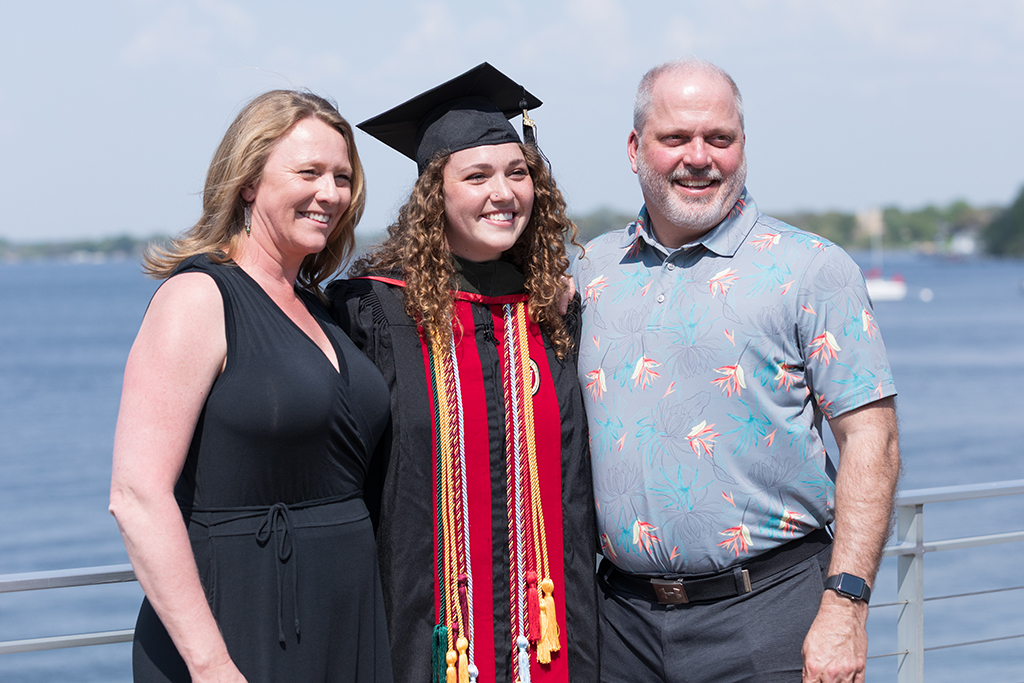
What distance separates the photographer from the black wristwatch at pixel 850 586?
2.19 metres

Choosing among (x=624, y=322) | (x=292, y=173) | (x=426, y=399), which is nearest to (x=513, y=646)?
(x=426, y=399)

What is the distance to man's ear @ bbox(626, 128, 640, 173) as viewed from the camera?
2633 millimetres

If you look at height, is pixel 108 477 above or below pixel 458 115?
below

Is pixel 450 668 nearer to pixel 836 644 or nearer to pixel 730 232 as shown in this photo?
pixel 836 644

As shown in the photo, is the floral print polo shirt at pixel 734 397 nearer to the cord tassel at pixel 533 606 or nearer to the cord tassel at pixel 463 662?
the cord tassel at pixel 533 606

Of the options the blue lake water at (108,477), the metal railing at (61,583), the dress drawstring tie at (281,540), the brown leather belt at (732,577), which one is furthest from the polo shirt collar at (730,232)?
the blue lake water at (108,477)

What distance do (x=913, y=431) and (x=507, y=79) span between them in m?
23.6

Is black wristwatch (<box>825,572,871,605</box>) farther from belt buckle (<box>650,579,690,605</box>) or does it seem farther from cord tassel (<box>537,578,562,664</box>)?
cord tassel (<box>537,578,562,664</box>)

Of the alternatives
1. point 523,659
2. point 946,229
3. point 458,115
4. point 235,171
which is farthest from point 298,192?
point 946,229

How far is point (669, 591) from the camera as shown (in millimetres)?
2391

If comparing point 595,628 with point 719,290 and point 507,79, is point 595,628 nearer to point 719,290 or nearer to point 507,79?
point 719,290

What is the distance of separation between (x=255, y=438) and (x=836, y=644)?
1.35 metres

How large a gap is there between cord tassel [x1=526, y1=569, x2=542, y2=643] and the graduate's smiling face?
839mm

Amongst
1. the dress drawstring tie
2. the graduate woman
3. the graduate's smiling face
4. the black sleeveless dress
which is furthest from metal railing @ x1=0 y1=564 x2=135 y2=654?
the graduate's smiling face
